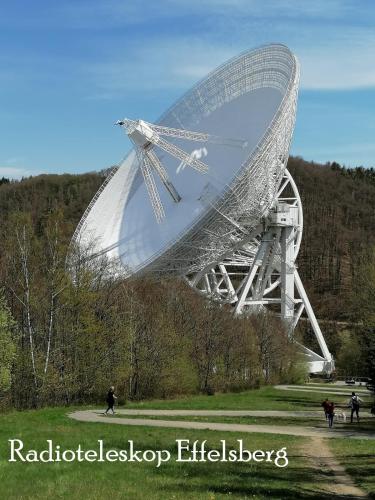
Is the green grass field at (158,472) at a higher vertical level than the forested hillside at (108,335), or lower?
lower

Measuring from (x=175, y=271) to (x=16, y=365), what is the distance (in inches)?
735

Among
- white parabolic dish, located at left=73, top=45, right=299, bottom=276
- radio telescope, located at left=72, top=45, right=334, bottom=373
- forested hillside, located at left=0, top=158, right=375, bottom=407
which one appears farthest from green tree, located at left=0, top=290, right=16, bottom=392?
radio telescope, located at left=72, top=45, right=334, bottom=373

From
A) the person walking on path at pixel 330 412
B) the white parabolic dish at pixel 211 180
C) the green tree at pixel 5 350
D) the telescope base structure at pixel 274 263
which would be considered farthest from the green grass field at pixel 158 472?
the telescope base structure at pixel 274 263

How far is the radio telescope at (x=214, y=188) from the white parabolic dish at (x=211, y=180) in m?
0.08

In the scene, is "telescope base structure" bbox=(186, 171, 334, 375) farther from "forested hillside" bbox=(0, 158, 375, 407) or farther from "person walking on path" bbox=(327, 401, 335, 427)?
"person walking on path" bbox=(327, 401, 335, 427)

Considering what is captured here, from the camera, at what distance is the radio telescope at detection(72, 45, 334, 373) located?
45.3m

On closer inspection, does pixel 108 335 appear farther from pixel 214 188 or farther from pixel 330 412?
pixel 330 412

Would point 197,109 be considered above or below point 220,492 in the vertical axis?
above

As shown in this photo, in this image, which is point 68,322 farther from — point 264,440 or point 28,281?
point 264,440

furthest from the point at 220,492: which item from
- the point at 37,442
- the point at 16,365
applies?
the point at 16,365

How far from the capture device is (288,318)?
62875mm

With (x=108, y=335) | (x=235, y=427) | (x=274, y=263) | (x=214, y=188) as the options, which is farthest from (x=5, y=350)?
(x=274, y=263)

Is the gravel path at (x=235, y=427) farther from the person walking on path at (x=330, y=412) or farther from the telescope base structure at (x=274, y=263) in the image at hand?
the telescope base structure at (x=274, y=263)

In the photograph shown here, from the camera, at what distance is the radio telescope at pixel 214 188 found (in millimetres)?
45344
